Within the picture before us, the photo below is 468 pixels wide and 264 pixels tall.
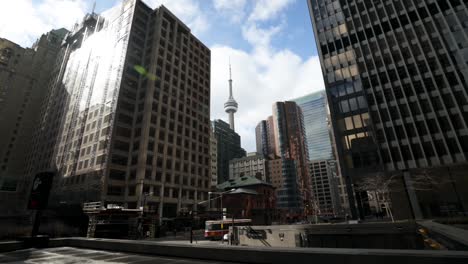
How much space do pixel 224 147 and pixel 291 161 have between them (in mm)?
53487

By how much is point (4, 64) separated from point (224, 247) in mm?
138345

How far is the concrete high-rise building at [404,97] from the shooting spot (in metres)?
36.8

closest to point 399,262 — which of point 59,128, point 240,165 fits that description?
point 59,128

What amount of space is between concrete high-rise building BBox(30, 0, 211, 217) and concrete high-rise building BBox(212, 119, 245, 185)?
9627 cm

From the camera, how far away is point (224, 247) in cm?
1077

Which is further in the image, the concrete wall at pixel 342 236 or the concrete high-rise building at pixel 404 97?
the concrete high-rise building at pixel 404 97

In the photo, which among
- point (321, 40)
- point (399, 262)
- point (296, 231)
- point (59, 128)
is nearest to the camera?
point (399, 262)

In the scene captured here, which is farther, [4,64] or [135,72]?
[4,64]

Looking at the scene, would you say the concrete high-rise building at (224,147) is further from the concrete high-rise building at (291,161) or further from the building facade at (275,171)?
the concrete high-rise building at (291,161)

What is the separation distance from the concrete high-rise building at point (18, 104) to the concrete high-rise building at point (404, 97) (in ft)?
329

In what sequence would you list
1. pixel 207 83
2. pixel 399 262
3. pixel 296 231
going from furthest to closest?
pixel 207 83, pixel 296 231, pixel 399 262

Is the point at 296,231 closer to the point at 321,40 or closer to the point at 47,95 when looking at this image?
the point at 321,40

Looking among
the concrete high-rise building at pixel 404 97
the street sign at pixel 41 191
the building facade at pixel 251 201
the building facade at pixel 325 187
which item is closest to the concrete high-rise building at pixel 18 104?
the building facade at pixel 251 201

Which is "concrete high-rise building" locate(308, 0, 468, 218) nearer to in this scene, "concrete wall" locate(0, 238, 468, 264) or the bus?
the bus
